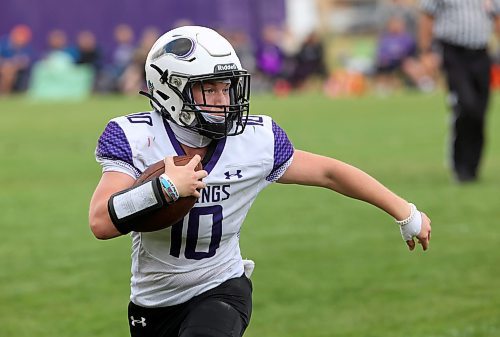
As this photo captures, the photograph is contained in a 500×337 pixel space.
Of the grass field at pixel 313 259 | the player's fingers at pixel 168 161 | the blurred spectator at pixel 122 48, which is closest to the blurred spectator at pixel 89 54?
the blurred spectator at pixel 122 48

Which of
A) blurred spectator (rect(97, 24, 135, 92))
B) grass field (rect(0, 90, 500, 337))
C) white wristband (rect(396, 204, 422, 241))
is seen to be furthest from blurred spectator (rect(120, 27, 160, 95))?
white wristband (rect(396, 204, 422, 241))

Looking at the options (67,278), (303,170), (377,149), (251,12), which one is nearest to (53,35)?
(251,12)

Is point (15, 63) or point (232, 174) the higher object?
point (232, 174)

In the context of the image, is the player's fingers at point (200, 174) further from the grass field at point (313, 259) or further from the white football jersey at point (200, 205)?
the grass field at point (313, 259)

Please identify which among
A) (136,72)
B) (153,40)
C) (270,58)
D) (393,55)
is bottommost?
(136,72)

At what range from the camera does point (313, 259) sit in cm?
787

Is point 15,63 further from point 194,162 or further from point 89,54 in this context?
point 194,162

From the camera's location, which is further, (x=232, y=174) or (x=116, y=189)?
(x=232, y=174)

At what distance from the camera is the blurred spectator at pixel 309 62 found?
31.1 metres

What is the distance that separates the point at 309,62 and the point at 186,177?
2777 cm

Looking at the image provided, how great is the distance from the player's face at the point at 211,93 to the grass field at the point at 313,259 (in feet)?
7.12

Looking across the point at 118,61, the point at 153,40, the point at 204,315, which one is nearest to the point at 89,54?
the point at 118,61

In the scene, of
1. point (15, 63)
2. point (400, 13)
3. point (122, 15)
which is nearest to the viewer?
point (15, 63)

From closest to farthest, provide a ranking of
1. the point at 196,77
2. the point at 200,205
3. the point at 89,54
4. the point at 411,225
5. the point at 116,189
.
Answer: the point at 116,189
the point at 196,77
the point at 200,205
the point at 411,225
the point at 89,54
